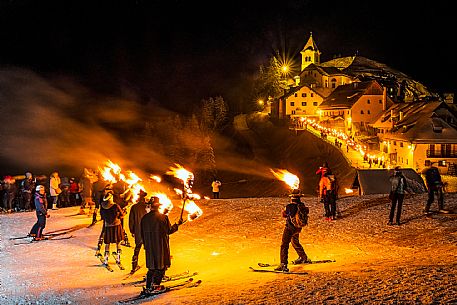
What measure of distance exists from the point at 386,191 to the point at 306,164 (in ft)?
110

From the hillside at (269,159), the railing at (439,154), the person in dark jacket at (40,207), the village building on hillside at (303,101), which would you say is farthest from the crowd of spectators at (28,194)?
the village building on hillside at (303,101)

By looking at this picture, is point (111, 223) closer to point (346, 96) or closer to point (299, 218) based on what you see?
point (299, 218)

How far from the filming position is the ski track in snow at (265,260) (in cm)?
878

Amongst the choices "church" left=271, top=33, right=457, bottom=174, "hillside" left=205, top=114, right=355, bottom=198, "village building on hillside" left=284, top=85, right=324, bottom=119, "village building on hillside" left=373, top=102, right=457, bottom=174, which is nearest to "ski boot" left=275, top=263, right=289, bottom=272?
"hillside" left=205, top=114, right=355, bottom=198

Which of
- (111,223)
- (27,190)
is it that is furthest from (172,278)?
(27,190)

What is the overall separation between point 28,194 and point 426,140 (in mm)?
39444

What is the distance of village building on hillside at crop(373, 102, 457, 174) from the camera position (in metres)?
49.2

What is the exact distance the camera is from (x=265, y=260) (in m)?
12.6

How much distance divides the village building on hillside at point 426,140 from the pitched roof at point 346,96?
20199mm

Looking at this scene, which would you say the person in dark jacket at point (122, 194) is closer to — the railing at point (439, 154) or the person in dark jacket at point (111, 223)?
the person in dark jacket at point (111, 223)

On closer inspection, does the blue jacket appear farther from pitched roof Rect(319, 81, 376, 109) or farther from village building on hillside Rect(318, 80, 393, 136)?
pitched roof Rect(319, 81, 376, 109)

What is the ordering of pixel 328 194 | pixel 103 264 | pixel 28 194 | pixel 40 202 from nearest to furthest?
pixel 103 264
pixel 40 202
pixel 328 194
pixel 28 194

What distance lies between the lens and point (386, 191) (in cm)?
2686

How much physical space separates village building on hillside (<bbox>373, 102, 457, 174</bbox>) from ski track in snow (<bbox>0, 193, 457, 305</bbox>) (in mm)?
30110
